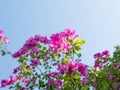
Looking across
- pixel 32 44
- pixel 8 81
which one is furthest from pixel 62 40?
pixel 8 81

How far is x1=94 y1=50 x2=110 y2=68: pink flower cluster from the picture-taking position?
9797 mm

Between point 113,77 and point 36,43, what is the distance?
7.63ft

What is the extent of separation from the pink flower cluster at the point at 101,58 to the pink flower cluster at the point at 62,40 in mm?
3172

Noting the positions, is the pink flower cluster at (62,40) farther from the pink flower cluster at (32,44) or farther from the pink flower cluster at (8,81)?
the pink flower cluster at (8,81)

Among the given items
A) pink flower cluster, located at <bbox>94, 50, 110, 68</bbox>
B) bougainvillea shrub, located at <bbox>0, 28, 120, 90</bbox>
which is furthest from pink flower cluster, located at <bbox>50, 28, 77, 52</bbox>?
pink flower cluster, located at <bbox>94, 50, 110, 68</bbox>

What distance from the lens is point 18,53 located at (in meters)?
8.20

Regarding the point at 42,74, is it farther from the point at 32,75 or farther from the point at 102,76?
the point at 102,76

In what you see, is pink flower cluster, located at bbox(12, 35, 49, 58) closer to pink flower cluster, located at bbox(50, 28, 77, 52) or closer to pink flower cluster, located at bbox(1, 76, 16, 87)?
pink flower cluster, located at bbox(50, 28, 77, 52)

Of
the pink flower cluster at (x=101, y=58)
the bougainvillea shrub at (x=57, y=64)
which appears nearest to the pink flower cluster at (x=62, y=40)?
the bougainvillea shrub at (x=57, y=64)

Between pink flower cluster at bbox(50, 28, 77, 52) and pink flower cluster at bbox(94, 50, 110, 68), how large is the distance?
3.17 metres

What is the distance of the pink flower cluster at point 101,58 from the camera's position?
980 cm

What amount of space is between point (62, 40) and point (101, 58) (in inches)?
139

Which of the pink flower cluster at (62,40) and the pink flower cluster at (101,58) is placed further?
the pink flower cluster at (101,58)

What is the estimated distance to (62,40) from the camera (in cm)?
667
